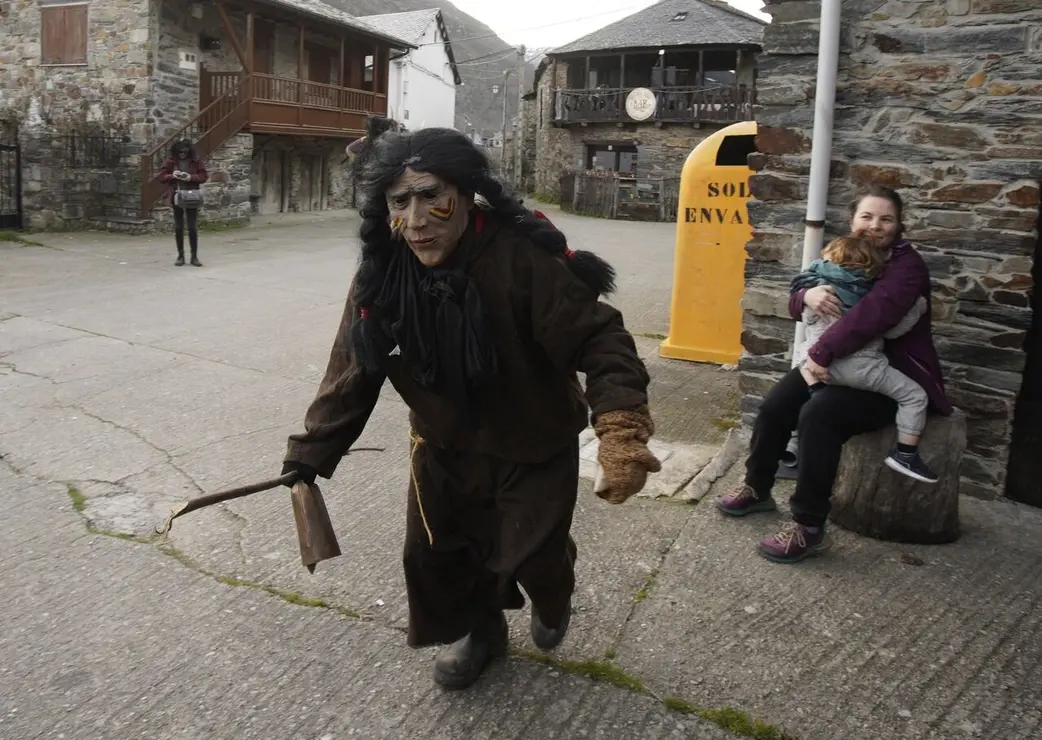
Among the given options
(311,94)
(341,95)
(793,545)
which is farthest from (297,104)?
(793,545)

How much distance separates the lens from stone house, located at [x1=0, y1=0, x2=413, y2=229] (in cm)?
1545

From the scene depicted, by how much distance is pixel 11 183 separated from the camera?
1493 cm

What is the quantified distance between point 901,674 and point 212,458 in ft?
11.1

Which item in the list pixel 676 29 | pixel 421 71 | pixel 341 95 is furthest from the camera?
pixel 421 71

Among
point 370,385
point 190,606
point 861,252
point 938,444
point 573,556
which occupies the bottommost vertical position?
point 190,606

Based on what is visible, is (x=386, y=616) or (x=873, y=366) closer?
(x=386, y=616)

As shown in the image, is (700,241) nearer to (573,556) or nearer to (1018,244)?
(1018,244)

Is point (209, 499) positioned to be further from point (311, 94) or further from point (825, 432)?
point (311, 94)

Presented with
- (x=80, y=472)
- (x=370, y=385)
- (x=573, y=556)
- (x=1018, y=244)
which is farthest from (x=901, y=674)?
(x=80, y=472)

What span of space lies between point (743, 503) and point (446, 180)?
7.27ft

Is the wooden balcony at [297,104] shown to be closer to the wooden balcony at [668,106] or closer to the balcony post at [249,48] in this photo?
the balcony post at [249,48]

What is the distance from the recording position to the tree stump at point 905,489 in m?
3.42

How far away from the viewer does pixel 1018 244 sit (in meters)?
3.84

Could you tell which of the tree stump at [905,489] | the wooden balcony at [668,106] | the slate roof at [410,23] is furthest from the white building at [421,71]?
the tree stump at [905,489]
